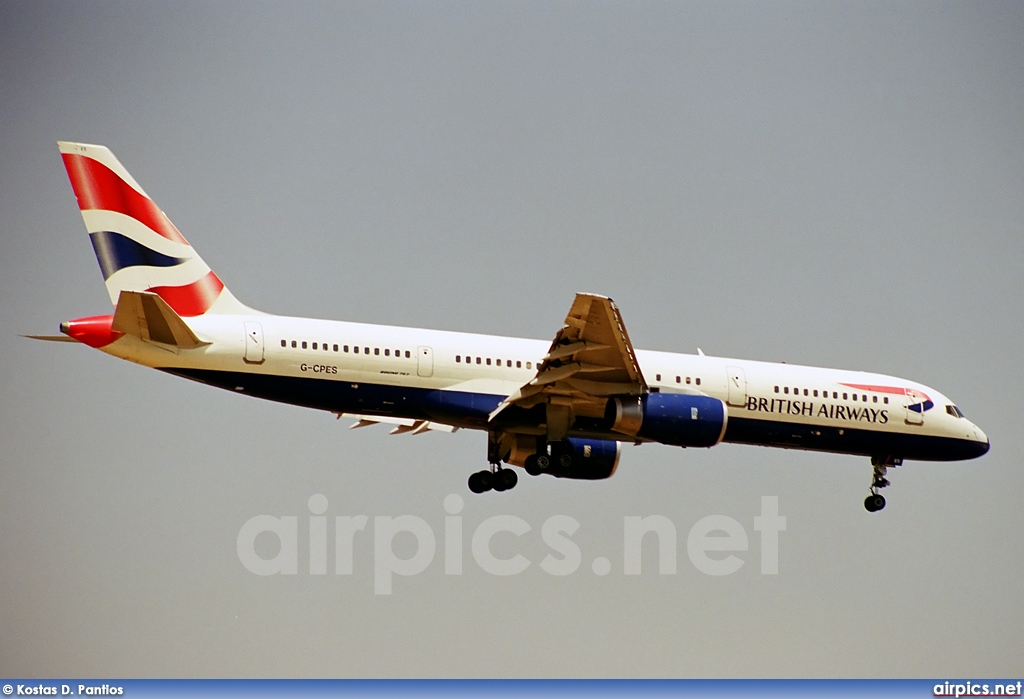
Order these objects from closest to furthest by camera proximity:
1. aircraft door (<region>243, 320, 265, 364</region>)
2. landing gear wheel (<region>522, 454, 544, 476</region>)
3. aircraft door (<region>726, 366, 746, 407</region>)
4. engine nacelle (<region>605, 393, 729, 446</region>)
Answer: aircraft door (<region>243, 320, 265, 364</region>) → engine nacelle (<region>605, 393, 729, 446</region>) → landing gear wheel (<region>522, 454, 544, 476</region>) → aircraft door (<region>726, 366, 746, 407</region>)

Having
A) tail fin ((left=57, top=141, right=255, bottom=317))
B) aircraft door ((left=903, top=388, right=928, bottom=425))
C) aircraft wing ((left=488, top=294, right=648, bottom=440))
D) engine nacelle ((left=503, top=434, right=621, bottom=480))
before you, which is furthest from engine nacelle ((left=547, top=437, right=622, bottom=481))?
tail fin ((left=57, top=141, right=255, bottom=317))

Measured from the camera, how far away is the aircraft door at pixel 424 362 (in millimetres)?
33281

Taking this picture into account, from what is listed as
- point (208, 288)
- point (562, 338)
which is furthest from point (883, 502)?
point (208, 288)

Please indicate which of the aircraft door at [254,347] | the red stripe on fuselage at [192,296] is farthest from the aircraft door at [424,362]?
the red stripe on fuselage at [192,296]

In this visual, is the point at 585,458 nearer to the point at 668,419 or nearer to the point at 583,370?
the point at 668,419

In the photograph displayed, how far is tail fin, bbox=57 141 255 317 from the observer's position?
3328cm

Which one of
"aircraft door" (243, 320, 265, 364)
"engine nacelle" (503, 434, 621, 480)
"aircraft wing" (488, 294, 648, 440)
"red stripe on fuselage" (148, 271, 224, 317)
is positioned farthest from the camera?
"engine nacelle" (503, 434, 621, 480)

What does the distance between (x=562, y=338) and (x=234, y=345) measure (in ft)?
25.6

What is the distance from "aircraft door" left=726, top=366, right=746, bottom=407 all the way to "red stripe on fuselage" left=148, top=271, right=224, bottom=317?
13.6 metres

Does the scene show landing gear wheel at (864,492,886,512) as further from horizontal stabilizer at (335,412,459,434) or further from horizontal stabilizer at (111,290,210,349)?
horizontal stabilizer at (111,290,210,349)

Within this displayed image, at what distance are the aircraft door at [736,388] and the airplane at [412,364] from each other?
0.12 feet

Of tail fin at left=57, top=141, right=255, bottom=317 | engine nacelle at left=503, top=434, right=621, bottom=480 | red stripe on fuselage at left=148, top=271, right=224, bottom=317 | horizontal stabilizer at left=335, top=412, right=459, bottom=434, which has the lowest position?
engine nacelle at left=503, top=434, right=621, bottom=480

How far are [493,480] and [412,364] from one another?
16.5 feet

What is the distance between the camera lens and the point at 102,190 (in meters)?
33.3
